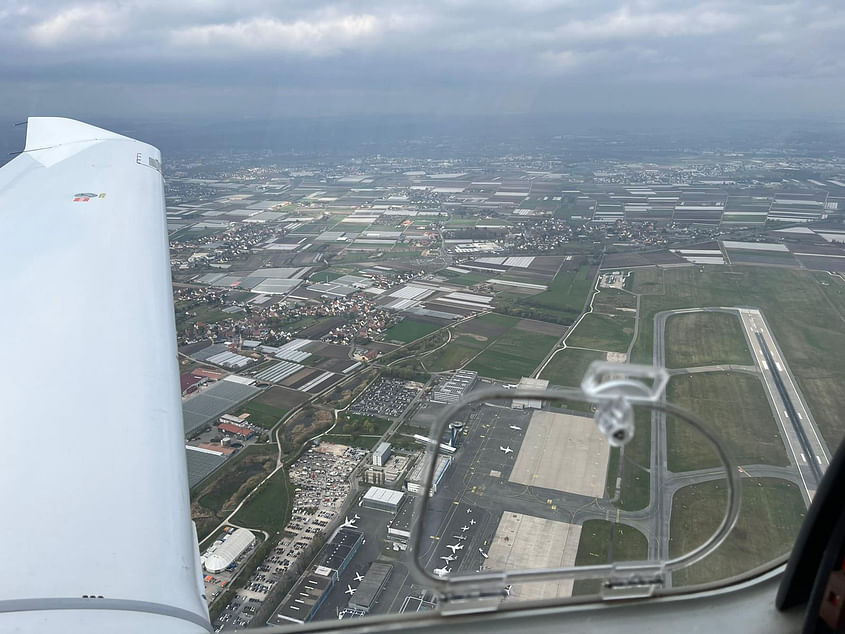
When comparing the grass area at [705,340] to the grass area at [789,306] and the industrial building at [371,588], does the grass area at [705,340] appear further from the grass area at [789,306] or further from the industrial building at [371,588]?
the industrial building at [371,588]

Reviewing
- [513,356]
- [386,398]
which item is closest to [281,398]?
[386,398]

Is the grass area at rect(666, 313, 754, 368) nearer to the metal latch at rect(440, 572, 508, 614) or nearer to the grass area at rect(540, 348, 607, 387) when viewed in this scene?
the grass area at rect(540, 348, 607, 387)

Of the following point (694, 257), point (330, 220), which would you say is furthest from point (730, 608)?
point (330, 220)

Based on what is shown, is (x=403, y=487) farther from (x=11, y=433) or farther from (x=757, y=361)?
(x=11, y=433)

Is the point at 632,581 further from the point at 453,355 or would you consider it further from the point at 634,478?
the point at 453,355

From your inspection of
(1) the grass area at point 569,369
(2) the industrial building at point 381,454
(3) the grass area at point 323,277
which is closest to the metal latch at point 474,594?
(1) the grass area at point 569,369

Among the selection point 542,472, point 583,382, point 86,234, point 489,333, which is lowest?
point 489,333
